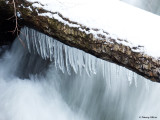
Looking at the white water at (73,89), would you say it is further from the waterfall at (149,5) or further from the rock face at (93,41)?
the waterfall at (149,5)

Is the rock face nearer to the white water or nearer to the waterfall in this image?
the white water

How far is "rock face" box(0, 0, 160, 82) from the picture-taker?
5.65ft

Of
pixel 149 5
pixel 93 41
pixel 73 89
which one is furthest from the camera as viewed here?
pixel 149 5

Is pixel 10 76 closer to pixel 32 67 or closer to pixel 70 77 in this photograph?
pixel 32 67

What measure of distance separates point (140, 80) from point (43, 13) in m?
2.37

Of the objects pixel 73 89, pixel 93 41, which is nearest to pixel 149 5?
pixel 73 89

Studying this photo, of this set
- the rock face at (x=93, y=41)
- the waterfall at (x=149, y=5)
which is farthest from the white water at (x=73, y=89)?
Result: the waterfall at (x=149, y=5)

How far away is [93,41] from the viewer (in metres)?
1.83

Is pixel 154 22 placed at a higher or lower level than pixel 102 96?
higher

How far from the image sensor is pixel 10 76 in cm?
341

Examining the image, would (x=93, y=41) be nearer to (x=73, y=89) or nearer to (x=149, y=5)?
(x=73, y=89)

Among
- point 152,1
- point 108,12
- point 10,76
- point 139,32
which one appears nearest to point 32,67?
point 10,76

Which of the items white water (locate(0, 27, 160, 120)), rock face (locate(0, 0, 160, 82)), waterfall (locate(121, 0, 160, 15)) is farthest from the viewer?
waterfall (locate(121, 0, 160, 15))

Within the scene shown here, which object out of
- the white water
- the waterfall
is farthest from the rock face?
the waterfall
